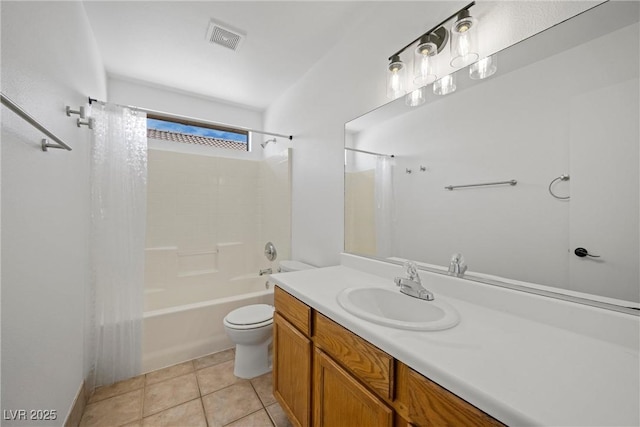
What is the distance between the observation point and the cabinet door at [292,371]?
112cm

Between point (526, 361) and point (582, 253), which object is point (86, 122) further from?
point (582, 253)

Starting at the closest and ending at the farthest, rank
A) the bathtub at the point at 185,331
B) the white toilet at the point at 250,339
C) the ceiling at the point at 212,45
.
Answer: the ceiling at the point at 212,45
the white toilet at the point at 250,339
the bathtub at the point at 185,331

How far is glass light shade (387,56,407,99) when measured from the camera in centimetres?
135

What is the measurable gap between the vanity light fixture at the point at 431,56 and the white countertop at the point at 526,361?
0.96 m

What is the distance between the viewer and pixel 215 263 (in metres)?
2.87

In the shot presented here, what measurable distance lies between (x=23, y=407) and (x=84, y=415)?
85 cm

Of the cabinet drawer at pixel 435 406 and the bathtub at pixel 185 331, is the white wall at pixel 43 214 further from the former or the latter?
the cabinet drawer at pixel 435 406

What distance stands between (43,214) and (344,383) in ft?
4.52

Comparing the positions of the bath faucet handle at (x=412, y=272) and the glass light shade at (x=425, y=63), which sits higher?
the glass light shade at (x=425, y=63)

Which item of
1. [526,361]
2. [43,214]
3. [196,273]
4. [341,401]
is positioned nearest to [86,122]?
[43,214]

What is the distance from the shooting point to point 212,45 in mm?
1910

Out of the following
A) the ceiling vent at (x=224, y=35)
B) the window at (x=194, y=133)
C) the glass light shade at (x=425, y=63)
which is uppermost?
the ceiling vent at (x=224, y=35)

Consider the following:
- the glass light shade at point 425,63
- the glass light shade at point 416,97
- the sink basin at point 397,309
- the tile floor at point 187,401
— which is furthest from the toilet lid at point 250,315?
the glass light shade at point 425,63

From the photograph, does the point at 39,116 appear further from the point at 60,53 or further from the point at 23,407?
the point at 23,407
